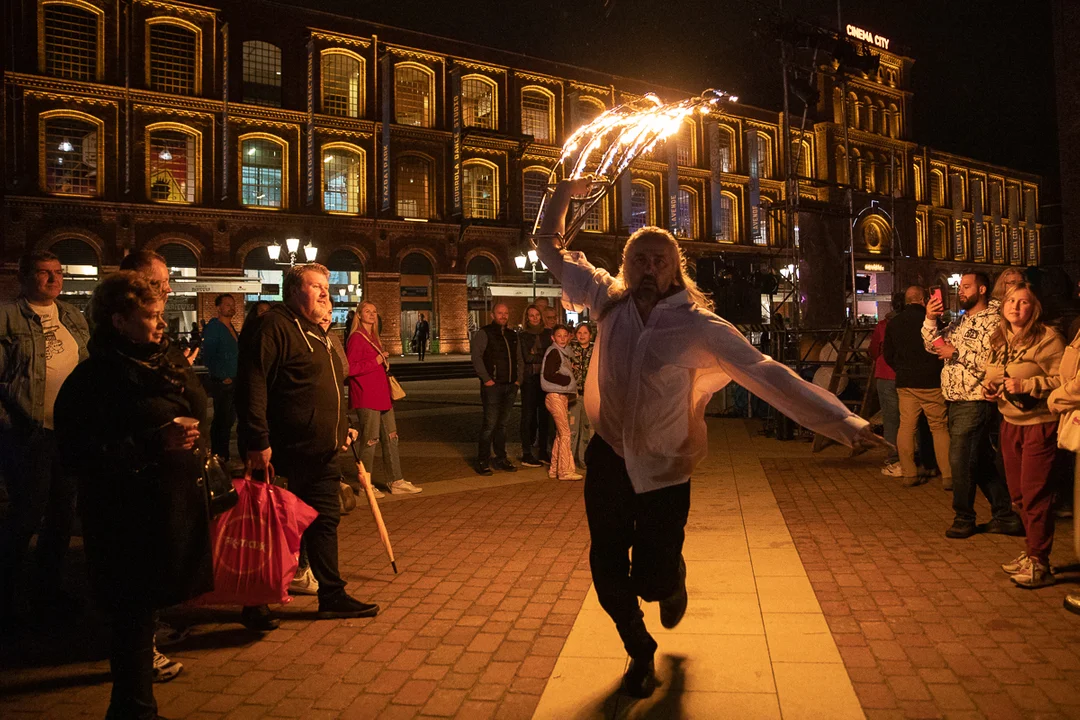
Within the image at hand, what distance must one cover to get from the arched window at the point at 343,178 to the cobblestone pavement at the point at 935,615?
1216 inches

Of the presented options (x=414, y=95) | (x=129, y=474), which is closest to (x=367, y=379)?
(x=129, y=474)

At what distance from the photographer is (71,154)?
98.2ft

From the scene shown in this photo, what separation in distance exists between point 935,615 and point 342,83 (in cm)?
3542

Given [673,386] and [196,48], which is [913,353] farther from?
[196,48]

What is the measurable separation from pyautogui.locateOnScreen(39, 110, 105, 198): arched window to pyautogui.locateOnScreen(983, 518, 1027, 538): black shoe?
32.2m

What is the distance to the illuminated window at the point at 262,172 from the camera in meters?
33.2

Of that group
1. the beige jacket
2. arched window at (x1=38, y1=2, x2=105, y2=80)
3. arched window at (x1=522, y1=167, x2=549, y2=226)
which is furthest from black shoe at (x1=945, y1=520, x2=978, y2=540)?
arched window at (x1=522, y1=167, x2=549, y2=226)

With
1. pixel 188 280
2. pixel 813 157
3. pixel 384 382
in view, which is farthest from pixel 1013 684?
pixel 813 157

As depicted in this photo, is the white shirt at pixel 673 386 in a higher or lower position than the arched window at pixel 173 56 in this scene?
lower

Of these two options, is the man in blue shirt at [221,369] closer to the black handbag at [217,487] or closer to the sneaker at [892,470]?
the black handbag at [217,487]

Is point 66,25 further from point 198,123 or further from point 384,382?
point 384,382

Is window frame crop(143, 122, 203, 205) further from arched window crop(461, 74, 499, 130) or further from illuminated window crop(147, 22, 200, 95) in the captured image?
arched window crop(461, 74, 499, 130)

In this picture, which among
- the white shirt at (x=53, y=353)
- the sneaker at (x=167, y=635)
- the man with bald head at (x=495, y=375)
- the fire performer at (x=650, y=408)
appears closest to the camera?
the fire performer at (x=650, y=408)

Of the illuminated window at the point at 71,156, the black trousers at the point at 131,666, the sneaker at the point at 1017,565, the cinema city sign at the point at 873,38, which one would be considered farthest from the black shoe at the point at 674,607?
the cinema city sign at the point at 873,38
